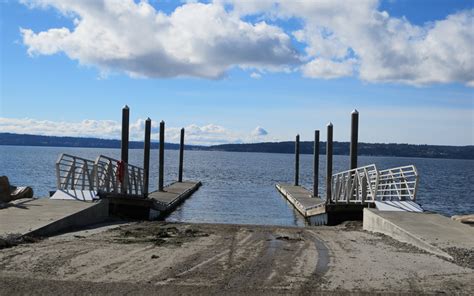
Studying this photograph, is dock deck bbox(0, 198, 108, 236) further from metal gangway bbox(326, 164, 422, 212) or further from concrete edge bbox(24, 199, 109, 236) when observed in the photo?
metal gangway bbox(326, 164, 422, 212)

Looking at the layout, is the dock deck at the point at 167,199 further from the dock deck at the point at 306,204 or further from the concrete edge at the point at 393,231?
the concrete edge at the point at 393,231

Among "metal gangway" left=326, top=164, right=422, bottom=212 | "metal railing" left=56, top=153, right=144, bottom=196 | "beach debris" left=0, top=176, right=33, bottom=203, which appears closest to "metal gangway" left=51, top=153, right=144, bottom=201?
"metal railing" left=56, top=153, right=144, bottom=196

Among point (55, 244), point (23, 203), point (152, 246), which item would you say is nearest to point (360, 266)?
point (152, 246)

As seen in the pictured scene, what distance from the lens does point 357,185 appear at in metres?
19.4

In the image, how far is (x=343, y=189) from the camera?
21.1 meters

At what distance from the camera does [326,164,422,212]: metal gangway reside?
634 inches

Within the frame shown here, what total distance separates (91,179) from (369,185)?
28.5 ft

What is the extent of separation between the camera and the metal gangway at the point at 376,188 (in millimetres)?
16094

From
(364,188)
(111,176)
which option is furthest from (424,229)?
(111,176)

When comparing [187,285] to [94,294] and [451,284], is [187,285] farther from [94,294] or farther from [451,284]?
[451,284]

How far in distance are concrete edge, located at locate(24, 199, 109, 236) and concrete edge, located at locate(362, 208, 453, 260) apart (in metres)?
7.24

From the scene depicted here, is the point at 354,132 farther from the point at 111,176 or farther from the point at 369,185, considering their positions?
the point at 111,176

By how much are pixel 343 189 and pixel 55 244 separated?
44.6ft

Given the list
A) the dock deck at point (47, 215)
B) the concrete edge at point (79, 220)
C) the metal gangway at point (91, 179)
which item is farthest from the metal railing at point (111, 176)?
the dock deck at point (47, 215)
